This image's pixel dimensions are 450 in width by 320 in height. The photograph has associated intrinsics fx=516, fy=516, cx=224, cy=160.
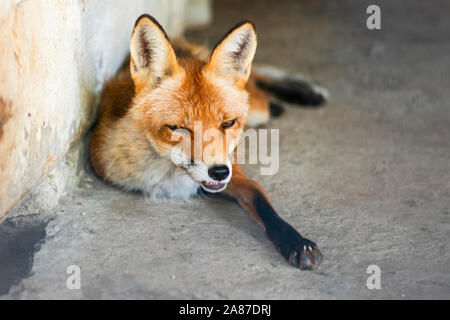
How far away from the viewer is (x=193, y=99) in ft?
9.23

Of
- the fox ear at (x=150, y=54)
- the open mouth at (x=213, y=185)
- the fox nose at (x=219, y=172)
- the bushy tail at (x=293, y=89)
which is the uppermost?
the bushy tail at (x=293, y=89)

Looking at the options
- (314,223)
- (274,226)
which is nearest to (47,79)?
(274,226)

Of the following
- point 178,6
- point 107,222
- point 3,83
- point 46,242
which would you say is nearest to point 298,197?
point 107,222

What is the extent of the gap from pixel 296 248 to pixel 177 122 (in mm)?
906

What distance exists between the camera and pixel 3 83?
217cm

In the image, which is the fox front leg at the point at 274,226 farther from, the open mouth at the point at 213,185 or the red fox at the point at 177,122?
the open mouth at the point at 213,185

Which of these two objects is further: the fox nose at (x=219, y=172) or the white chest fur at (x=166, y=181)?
the white chest fur at (x=166, y=181)

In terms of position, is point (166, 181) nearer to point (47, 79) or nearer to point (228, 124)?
point (228, 124)

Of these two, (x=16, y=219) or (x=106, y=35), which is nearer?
(x=16, y=219)

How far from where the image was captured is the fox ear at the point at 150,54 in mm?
2734

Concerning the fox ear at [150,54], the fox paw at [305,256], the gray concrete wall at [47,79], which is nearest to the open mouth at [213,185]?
the fox paw at [305,256]

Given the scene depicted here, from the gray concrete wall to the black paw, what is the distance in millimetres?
1275
